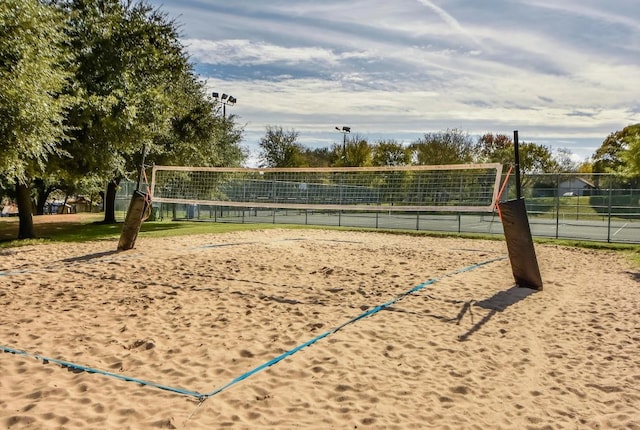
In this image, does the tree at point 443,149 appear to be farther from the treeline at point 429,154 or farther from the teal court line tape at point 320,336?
the teal court line tape at point 320,336

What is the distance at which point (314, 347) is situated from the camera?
15.5 ft

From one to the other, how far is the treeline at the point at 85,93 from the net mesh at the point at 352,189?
1584 millimetres

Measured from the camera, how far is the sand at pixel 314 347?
3.43m

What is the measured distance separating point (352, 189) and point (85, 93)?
8.14 m

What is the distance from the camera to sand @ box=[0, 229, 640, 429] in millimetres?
3434

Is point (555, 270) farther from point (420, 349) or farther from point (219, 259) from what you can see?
point (219, 259)

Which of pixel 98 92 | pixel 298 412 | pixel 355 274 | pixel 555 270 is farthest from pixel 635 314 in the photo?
pixel 98 92

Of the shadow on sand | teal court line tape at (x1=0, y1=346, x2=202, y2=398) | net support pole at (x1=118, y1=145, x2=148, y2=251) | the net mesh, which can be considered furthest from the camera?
net support pole at (x1=118, y1=145, x2=148, y2=251)

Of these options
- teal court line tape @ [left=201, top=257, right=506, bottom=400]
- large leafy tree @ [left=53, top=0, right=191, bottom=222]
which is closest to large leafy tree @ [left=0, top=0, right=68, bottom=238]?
large leafy tree @ [left=53, top=0, right=191, bottom=222]

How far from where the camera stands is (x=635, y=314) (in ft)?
20.8

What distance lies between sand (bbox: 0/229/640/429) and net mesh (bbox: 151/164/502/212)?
2190 mm

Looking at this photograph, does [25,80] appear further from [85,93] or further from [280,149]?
[280,149]

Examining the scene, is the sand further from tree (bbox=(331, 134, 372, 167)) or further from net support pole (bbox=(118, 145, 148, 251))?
tree (bbox=(331, 134, 372, 167))

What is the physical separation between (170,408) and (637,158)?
14.1m
